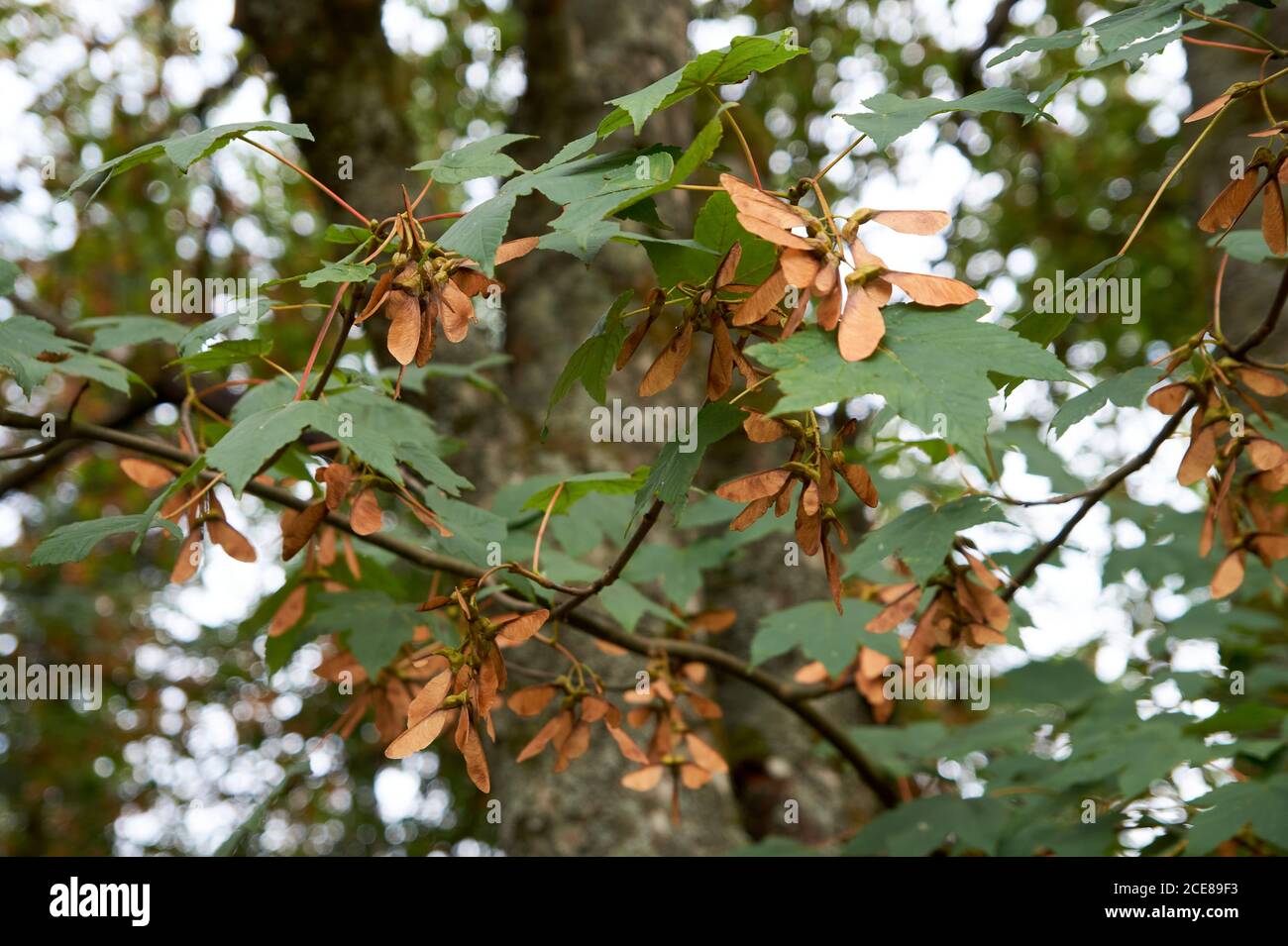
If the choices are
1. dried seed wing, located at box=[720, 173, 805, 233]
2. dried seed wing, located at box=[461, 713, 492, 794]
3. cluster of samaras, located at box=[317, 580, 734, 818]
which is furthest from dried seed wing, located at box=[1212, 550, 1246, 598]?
dried seed wing, located at box=[461, 713, 492, 794]

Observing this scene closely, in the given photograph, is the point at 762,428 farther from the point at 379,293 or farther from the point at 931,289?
the point at 379,293

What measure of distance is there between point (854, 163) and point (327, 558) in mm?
6420

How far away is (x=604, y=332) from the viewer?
56.7 inches

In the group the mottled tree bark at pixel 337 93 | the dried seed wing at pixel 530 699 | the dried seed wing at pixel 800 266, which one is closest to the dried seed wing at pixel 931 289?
the dried seed wing at pixel 800 266

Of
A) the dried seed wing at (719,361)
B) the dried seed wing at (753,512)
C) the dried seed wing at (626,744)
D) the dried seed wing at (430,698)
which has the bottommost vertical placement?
the dried seed wing at (626,744)

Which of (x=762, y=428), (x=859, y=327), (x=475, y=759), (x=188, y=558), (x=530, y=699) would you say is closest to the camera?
(x=859, y=327)

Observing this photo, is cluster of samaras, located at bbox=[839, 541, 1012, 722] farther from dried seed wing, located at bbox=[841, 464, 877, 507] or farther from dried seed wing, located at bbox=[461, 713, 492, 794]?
dried seed wing, located at bbox=[461, 713, 492, 794]

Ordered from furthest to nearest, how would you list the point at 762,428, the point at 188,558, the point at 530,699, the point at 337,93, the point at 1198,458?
1. the point at 337,93
2. the point at 530,699
3. the point at 188,558
4. the point at 1198,458
5. the point at 762,428

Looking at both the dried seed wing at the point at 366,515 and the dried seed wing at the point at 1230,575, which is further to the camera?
the dried seed wing at the point at 1230,575

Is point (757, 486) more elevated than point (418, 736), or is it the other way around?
point (757, 486)

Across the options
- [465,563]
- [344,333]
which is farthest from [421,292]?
[465,563]

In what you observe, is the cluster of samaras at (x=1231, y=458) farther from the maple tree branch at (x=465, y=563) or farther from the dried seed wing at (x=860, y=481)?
the maple tree branch at (x=465, y=563)
